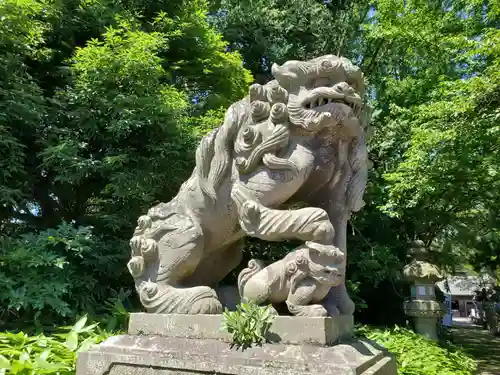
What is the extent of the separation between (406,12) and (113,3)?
20.3 ft

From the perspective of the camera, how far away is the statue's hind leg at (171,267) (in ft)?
8.43

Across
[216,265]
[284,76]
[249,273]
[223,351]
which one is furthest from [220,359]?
[284,76]

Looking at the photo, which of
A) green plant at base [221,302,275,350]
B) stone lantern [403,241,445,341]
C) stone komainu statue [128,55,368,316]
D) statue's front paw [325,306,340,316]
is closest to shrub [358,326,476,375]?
stone lantern [403,241,445,341]

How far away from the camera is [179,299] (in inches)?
102

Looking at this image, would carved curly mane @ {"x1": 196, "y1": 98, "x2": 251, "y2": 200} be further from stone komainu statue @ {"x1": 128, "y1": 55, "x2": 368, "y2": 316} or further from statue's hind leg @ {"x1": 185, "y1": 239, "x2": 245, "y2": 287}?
statue's hind leg @ {"x1": 185, "y1": 239, "x2": 245, "y2": 287}

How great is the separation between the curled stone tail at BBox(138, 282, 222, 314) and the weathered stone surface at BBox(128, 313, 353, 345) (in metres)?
0.05

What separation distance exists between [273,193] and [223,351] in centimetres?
89

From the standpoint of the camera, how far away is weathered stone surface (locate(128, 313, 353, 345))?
218 cm

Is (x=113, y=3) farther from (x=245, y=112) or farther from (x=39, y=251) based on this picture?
(x=245, y=112)

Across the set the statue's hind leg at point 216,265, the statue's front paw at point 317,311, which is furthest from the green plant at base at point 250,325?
the statue's hind leg at point 216,265

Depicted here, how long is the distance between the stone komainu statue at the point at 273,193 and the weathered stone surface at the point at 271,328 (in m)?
0.07

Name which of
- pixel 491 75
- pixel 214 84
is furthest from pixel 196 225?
pixel 214 84

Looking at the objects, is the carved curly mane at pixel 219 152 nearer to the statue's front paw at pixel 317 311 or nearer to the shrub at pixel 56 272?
the statue's front paw at pixel 317 311

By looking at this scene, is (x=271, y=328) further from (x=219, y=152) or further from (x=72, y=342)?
(x=72, y=342)
